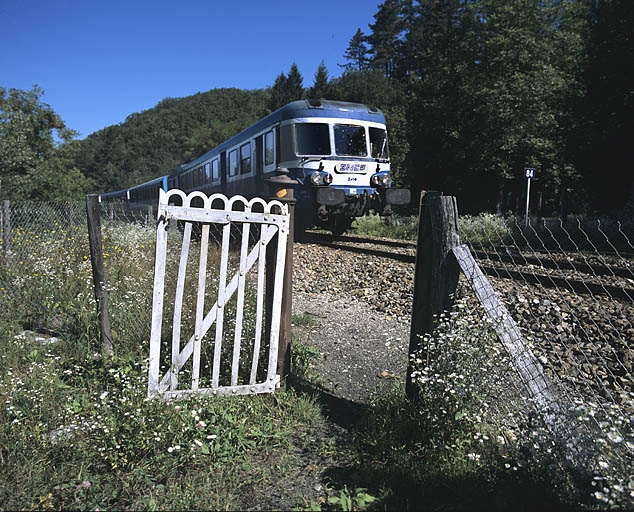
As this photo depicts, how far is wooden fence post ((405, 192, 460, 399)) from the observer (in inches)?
115

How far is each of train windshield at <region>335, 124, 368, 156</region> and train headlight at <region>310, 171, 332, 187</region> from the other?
0.77 meters

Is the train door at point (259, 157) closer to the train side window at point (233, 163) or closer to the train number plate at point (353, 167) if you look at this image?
the train side window at point (233, 163)

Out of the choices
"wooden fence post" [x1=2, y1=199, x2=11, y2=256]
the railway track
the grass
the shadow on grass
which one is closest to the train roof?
the railway track

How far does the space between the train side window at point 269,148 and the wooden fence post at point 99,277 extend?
769cm

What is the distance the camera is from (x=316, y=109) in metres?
11.2

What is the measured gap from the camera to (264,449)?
2854mm

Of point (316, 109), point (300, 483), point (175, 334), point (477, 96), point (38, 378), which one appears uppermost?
point (477, 96)

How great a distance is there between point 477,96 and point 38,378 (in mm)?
24952

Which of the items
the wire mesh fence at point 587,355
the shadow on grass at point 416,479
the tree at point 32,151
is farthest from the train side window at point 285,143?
the tree at point 32,151

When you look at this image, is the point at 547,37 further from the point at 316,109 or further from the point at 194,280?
the point at 194,280

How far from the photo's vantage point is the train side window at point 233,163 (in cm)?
1415

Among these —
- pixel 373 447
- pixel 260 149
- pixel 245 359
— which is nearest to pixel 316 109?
pixel 260 149

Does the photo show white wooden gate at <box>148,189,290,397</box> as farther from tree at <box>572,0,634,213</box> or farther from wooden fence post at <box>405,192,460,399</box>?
tree at <box>572,0,634,213</box>

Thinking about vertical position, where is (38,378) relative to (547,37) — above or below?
below
